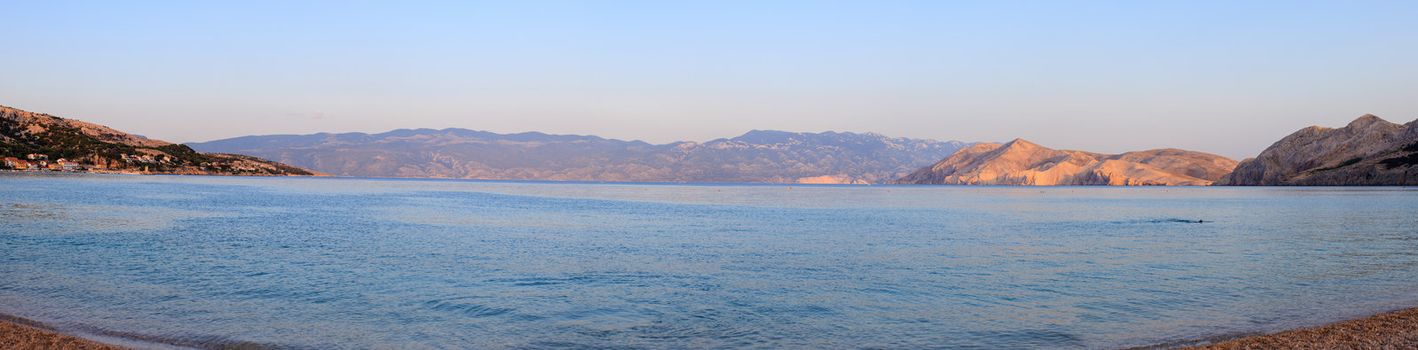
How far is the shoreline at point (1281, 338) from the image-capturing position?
46.5 ft

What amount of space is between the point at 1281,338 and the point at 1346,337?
3.58 ft

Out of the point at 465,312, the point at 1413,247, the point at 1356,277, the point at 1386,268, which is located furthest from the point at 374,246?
the point at 1413,247

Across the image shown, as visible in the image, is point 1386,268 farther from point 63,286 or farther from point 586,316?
point 63,286

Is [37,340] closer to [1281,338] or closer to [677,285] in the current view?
[677,285]

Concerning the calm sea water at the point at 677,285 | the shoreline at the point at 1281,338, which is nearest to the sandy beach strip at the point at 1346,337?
the shoreline at the point at 1281,338

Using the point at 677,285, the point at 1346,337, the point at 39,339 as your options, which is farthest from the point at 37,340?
the point at 1346,337

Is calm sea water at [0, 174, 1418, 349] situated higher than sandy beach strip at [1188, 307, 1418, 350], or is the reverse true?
sandy beach strip at [1188, 307, 1418, 350]

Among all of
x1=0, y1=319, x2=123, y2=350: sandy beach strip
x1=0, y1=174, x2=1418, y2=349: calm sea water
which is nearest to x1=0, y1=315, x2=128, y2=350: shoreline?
x1=0, y1=319, x2=123, y2=350: sandy beach strip

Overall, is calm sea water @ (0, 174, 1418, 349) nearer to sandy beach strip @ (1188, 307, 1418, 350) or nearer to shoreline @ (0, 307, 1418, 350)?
shoreline @ (0, 307, 1418, 350)

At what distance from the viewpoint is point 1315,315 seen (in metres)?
18.6

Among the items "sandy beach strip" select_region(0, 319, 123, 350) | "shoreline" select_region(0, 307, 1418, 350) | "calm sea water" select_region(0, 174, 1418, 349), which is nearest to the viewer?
"sandy beach strip" select_region(0, 319, 123, 350)

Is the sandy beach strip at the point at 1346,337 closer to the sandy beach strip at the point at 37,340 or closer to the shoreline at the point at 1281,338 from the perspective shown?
the shoreline at the point at 1281,338

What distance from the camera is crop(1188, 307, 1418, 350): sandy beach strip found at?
14266 millimetres

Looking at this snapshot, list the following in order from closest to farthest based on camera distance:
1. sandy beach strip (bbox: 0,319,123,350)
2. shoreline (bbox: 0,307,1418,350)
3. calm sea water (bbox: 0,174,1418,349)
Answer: sandy beach strip (bbox: 0,319,123,350) → shoreline (bbox: 0,307,1418,350) → calm sea water (bbox: 0,174,1418,349)
